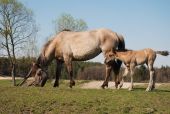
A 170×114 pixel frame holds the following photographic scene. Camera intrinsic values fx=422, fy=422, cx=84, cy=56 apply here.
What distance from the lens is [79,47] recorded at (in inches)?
698

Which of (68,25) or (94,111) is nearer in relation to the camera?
(94,111)

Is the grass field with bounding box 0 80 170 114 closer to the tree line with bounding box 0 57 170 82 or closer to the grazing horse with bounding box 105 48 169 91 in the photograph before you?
the grazing horse with bounding box 105 48 169 91

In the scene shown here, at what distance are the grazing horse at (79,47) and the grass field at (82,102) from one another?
8.93ft

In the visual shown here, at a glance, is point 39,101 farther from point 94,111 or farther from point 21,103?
point 94,111

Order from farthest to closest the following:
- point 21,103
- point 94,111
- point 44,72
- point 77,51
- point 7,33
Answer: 1. point 7,33
2. point 44,72
3. point 77,51
4. point 21,103
5. point 94,111

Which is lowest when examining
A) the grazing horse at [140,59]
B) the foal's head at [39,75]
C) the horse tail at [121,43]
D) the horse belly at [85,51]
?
the foal's head at [39,75]

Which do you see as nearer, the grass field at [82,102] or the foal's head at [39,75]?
the grass field at [82,102]

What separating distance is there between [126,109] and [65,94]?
2536 millimetres

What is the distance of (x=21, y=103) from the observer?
13.9 m

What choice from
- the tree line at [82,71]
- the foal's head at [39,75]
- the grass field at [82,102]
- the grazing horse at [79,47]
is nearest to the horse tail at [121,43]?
the grazing horse at [79,47]

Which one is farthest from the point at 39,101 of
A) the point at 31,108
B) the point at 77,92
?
the point at 77,92

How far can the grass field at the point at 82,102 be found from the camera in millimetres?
13141

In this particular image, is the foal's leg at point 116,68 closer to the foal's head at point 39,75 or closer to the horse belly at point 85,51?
the horse belly at point 85,51

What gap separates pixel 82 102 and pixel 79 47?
14.6 feet
